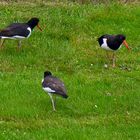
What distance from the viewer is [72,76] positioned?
16.1 meters

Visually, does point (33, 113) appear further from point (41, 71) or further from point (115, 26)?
point (115, 26)

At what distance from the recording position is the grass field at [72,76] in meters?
12.7

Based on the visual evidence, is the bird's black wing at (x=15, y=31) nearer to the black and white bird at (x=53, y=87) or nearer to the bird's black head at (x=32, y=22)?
the bird's black head at (x=32, y=22)

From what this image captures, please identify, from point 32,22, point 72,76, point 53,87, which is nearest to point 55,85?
point 53,87

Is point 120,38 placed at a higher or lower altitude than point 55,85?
higher

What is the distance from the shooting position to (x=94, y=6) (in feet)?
75.6

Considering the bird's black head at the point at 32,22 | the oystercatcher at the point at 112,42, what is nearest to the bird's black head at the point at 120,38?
the oystercatcher at the point at 112,42

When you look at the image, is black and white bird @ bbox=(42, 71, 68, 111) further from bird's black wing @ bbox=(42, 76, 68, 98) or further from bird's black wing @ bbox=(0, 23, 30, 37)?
bird's black wing @ bbox=(0, 23, 30, 37)

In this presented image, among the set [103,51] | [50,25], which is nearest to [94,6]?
[50,25]

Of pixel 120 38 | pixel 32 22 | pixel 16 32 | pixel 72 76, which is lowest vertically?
pixel 72 76

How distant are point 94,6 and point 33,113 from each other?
10.4 meters

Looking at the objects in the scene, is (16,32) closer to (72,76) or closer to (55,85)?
(72,76)

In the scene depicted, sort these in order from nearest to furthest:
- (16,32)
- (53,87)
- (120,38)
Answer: (53,87) → (120,38) → (16,32)

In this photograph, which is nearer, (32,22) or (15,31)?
(15,31)
